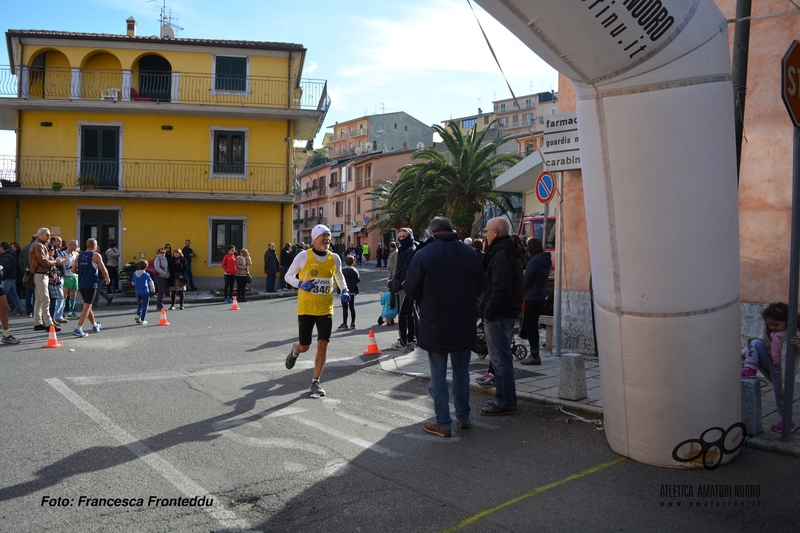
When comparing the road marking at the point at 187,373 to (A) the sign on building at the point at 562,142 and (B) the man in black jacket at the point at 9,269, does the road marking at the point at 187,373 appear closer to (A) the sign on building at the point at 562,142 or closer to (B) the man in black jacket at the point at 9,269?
(A) the sign on building at the point at 562,142

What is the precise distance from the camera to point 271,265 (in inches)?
1023

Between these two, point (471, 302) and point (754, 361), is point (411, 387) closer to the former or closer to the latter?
point (471, 302)

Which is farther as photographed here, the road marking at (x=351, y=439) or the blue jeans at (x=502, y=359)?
the blue jeans at (x=502, y=359)

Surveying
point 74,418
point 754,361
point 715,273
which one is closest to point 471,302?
point 715,273

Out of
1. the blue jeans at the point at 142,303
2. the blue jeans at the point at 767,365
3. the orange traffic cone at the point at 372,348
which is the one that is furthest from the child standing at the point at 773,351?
the blue jeans at the point at 142,303

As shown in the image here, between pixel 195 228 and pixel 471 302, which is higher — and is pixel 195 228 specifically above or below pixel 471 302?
above

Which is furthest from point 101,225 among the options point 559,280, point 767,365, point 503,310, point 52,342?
point 767,365

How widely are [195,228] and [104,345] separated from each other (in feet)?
58.3

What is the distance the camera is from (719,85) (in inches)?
195

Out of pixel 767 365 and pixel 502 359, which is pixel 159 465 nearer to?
pixel 502 359

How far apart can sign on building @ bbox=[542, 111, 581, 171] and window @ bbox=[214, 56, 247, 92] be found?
2250 centimetres

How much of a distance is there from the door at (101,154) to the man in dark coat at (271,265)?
7938 mm

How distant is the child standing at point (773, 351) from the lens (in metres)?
5.91

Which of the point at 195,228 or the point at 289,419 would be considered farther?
the point at 195,228
